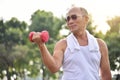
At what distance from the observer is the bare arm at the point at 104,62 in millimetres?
3584

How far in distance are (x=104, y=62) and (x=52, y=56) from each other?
1.96ft

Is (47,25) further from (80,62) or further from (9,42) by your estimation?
(80,62)

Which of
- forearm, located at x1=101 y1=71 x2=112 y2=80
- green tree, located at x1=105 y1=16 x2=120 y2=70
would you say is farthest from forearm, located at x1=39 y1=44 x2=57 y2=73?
green tree, located at x1=105 y1=16 x2=120 y2=70

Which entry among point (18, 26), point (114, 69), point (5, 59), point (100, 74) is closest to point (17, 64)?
point (5, 59)

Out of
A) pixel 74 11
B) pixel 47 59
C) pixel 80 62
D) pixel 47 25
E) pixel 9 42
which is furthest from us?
pixel 9 42

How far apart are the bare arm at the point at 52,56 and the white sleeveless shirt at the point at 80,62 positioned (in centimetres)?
6

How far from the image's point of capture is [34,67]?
4222cm

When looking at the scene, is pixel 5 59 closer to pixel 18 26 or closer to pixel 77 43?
pixel 18 26

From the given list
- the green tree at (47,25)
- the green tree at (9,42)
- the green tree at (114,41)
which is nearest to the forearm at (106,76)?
the green tree at (114,41)

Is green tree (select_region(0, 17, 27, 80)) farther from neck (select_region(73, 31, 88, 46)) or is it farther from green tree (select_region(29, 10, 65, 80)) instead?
neck (select_region(73, 31, 88, 46))

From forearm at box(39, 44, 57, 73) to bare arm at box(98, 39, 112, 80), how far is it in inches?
21.8

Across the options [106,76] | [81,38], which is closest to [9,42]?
[106,76]

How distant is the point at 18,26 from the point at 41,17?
416cm

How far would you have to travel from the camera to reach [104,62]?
3.61 meters
